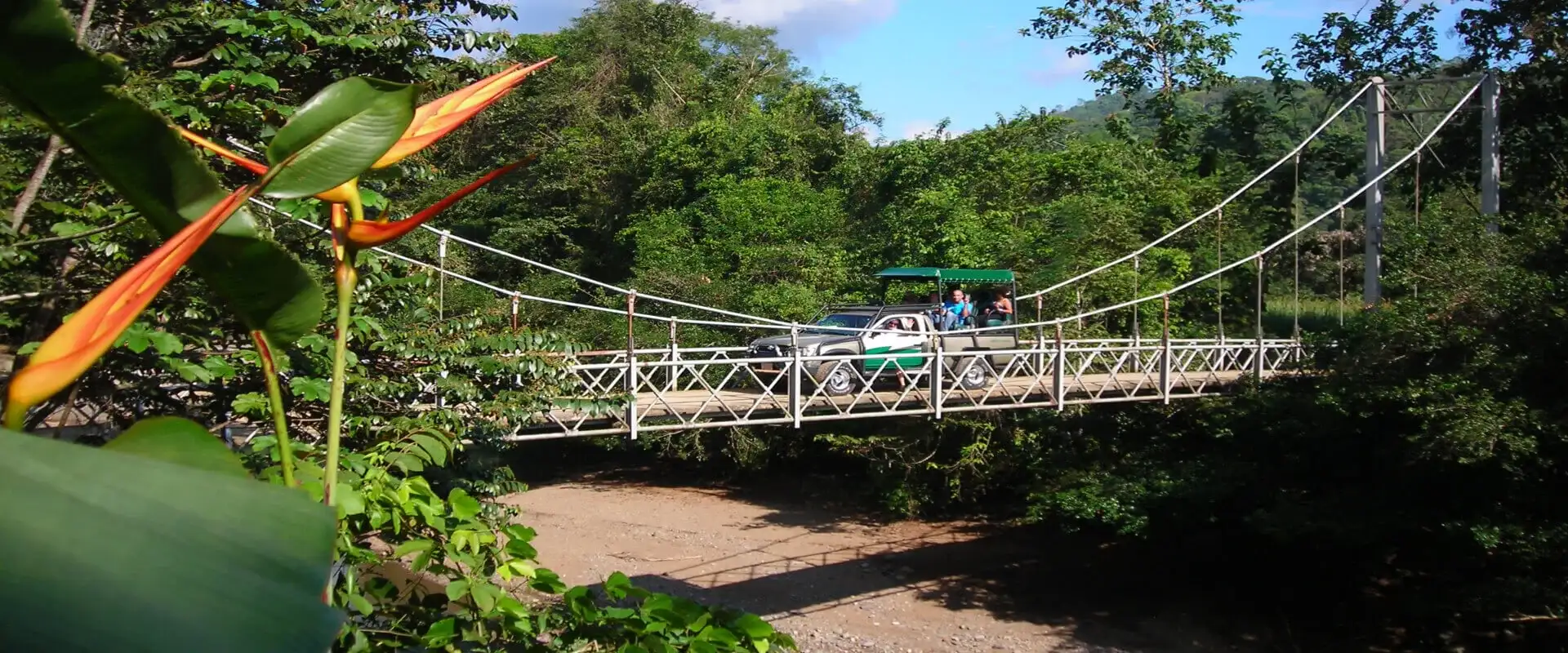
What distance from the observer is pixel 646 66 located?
20562mm

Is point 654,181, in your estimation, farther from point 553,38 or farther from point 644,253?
point 553,38

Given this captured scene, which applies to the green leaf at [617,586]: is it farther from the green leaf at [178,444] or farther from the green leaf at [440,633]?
the green leaf at [178,444]

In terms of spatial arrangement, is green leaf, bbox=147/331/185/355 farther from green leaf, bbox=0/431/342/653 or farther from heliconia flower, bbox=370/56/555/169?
green leaf, bbox=0/431/342/653

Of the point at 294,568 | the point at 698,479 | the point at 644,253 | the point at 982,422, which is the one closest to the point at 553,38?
the point at 644,253

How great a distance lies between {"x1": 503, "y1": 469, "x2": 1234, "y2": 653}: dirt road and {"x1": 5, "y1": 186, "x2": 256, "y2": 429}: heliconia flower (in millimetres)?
9338

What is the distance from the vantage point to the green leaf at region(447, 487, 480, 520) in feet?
6.38

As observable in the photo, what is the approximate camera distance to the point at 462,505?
1952mm

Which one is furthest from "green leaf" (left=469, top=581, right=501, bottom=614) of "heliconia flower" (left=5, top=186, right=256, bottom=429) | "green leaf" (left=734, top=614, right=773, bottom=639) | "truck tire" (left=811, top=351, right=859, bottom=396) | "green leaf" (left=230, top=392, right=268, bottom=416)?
"truck tire" (left=811, top=351, right=859, bottom=396)

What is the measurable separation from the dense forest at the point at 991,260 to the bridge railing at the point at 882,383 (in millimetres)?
701

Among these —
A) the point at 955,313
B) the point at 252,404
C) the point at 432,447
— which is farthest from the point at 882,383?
the point at 432,447

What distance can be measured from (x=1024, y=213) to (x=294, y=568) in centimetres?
1507

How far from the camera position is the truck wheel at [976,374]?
10.3 m

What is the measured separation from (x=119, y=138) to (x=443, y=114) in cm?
36

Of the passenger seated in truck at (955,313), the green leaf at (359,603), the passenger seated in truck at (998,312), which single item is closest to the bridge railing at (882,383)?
the passenger seated in truck at (955,313)
